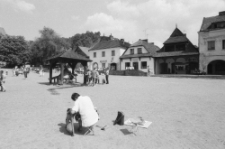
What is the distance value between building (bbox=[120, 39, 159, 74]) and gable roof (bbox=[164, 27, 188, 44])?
177 inches

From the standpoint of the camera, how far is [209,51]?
89.1ft

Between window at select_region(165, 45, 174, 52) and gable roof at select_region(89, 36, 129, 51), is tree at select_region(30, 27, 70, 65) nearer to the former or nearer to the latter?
gable roof at select_region(89, 36, 129, 51)

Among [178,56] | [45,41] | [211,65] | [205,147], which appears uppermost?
[45,41]

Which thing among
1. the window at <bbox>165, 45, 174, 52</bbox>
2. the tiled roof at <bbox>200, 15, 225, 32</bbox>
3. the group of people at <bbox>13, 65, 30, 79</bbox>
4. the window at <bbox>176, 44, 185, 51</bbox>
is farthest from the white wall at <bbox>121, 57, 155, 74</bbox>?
the group of people at <bbox>13, 65, 30, 79</bbox>

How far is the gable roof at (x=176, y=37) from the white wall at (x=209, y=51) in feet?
13.1

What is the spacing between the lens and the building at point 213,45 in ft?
85.9

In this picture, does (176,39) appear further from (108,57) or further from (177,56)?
(108,57)

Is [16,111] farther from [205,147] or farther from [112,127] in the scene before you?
[205,147]

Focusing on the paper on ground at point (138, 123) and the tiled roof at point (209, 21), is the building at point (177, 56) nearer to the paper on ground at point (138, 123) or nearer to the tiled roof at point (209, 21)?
the tiled roof at point (209, 21)

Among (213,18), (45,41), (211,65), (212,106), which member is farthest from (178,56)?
(45,41)

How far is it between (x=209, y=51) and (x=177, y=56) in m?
5.47

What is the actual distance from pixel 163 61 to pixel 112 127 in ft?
100.0

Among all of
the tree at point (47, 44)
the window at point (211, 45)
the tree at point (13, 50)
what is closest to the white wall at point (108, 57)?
the tree at point (47, 44)

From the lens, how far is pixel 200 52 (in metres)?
28.0
